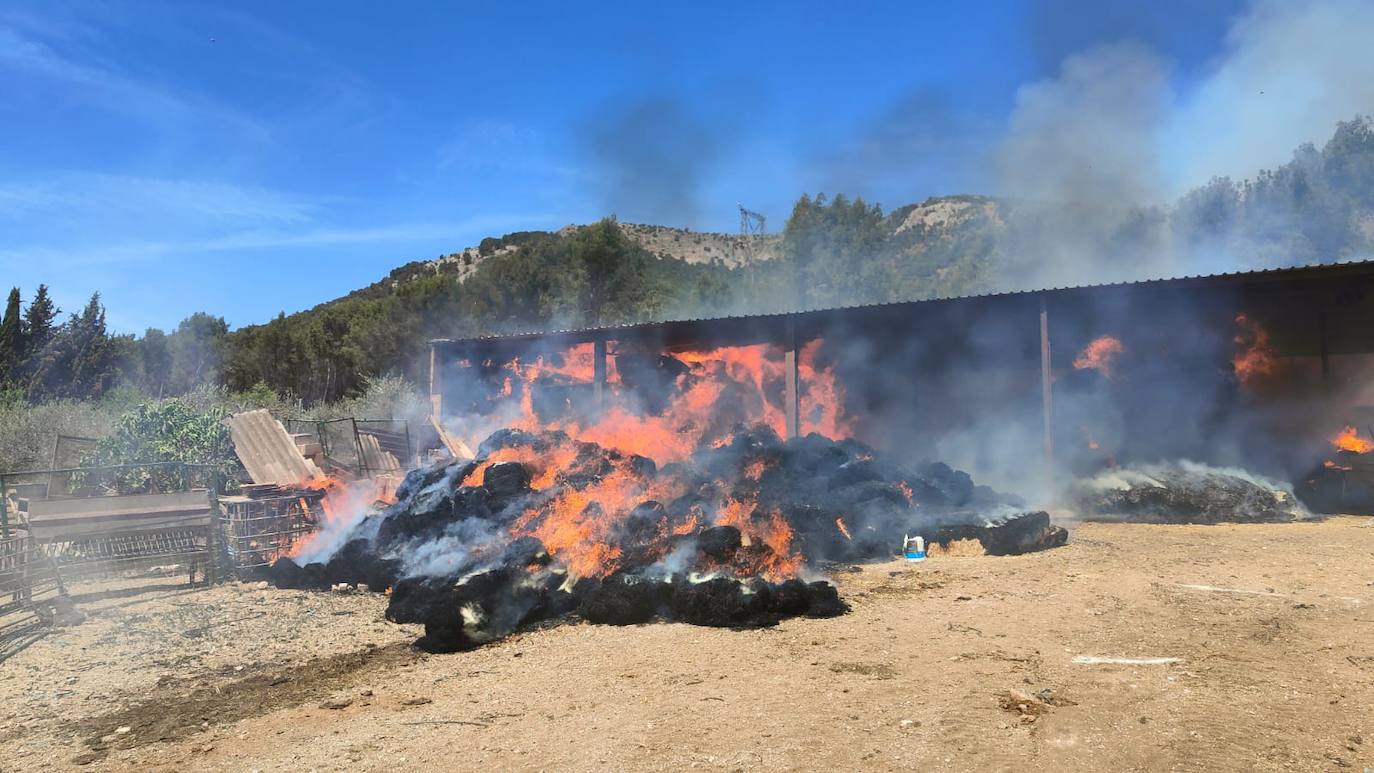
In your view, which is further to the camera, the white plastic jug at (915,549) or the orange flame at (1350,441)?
the orange flame at (1350,441)

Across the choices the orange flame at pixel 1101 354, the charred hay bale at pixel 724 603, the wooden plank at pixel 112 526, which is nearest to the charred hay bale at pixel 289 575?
the wooden plank at pixel 112 526

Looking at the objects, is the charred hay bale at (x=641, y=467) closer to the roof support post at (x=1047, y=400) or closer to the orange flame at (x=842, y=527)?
the orange flame at (x=842, y=527)

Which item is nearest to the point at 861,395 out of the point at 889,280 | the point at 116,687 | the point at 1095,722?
the point at 1095,722

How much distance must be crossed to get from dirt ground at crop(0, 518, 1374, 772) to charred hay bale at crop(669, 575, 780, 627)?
20cm

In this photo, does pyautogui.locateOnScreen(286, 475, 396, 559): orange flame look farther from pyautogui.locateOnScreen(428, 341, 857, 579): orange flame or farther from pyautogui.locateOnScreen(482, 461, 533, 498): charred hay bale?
pyautogui.locateOnScreen(482, 461, 533, 498): charred hay bale

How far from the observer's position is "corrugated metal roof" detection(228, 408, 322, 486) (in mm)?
12406

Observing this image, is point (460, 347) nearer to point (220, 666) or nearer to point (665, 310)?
point (220, 666)

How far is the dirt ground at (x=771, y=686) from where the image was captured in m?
4.35

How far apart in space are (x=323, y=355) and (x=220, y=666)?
35907 millimetres

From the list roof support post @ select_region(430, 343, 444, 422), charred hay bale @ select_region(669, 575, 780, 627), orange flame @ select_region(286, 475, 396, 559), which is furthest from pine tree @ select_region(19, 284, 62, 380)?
charred hay bale @ select_region(669, 575, 780, 627)

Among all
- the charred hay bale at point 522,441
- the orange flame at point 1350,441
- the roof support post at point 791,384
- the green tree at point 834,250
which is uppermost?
the green tree at point 834,250

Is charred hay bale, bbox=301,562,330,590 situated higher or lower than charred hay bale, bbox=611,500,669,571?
lower

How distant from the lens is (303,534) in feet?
34.5

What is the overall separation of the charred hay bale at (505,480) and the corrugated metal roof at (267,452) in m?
3.94
